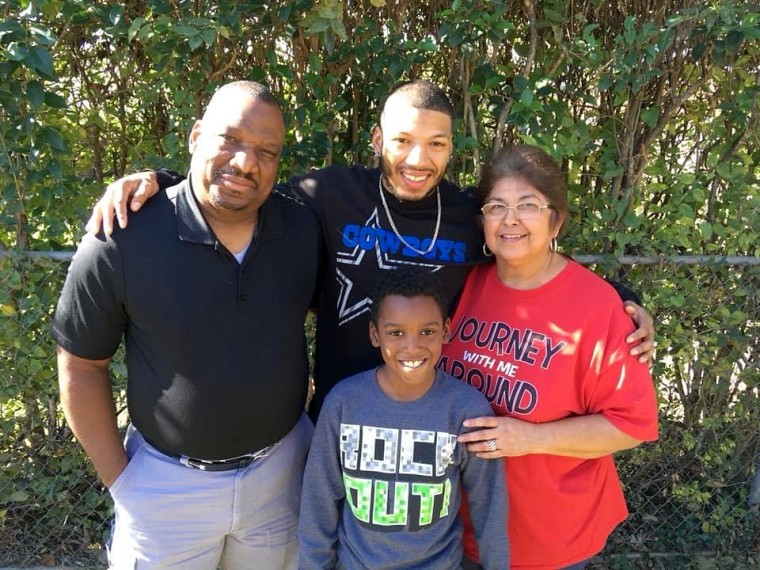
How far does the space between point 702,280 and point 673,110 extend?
856mm

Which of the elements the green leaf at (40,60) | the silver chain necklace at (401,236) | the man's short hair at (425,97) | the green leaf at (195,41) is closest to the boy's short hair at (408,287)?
the silver chain necklace at (401,236)

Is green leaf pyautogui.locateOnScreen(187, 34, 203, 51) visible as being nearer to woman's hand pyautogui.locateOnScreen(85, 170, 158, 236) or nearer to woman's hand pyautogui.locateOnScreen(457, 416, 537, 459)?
woman's hand pyautogui.locateOnScreen(85, 170, 158, 236)

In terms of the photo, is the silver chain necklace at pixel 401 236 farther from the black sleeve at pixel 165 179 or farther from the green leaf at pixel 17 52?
the green leaf at pixel 17 52

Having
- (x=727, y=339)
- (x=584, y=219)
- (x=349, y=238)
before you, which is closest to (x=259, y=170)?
(x=349, y=238)

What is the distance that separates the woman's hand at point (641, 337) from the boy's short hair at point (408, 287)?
61 centimetres

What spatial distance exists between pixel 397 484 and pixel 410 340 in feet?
1.46

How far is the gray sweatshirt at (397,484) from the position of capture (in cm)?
202

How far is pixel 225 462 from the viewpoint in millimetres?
2143

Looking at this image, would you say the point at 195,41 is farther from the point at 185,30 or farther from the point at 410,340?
the point at 410,340

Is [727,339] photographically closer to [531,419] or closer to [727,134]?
[727,134]

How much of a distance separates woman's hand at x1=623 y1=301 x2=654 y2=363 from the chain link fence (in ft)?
3.15

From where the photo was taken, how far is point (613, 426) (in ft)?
6.72

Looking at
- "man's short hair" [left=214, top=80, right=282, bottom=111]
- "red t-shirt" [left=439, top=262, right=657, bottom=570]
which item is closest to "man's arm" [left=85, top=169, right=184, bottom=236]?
"man's short hair" [left=214, top=80, right=282, bottom=111]

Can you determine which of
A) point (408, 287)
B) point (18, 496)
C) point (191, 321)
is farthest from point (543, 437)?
point (18, 496)
